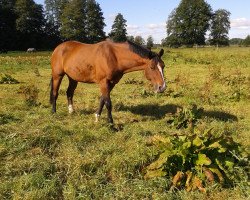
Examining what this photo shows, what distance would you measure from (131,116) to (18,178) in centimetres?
481

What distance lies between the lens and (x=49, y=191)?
4.86 metres

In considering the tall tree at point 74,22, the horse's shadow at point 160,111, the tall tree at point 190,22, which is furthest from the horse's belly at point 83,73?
the tall tree at point 190,22

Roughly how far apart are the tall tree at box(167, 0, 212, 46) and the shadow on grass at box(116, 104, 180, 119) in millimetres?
83093

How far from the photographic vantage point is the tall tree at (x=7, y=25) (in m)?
67.1

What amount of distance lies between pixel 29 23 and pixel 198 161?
73.0 meters

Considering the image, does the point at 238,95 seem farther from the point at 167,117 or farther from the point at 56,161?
the point at 56,161

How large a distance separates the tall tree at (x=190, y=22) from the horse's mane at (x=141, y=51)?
85133mm

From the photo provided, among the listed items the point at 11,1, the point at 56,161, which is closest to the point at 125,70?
the point at 56,161

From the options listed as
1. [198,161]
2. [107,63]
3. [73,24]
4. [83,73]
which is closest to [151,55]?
[107,63]

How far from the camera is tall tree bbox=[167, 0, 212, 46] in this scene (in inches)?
3612

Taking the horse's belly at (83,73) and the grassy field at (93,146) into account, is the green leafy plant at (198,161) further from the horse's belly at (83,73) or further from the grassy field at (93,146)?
the horse's belly at (83,73)

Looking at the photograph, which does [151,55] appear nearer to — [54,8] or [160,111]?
[160,111]

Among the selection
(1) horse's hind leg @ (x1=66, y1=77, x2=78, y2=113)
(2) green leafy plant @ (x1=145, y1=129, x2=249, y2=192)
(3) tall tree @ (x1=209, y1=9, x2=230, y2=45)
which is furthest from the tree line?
(2) green leafy plant @ (x1=145, y1=129, x2=249, y2=192)

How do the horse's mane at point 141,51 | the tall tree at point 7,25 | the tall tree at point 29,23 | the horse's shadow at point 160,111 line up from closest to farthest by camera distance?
the horse's mane at point 141,51 → the horse's shadow at point 160,111 → the tall tree at point 7,25 → the tall tree at point 29,23
